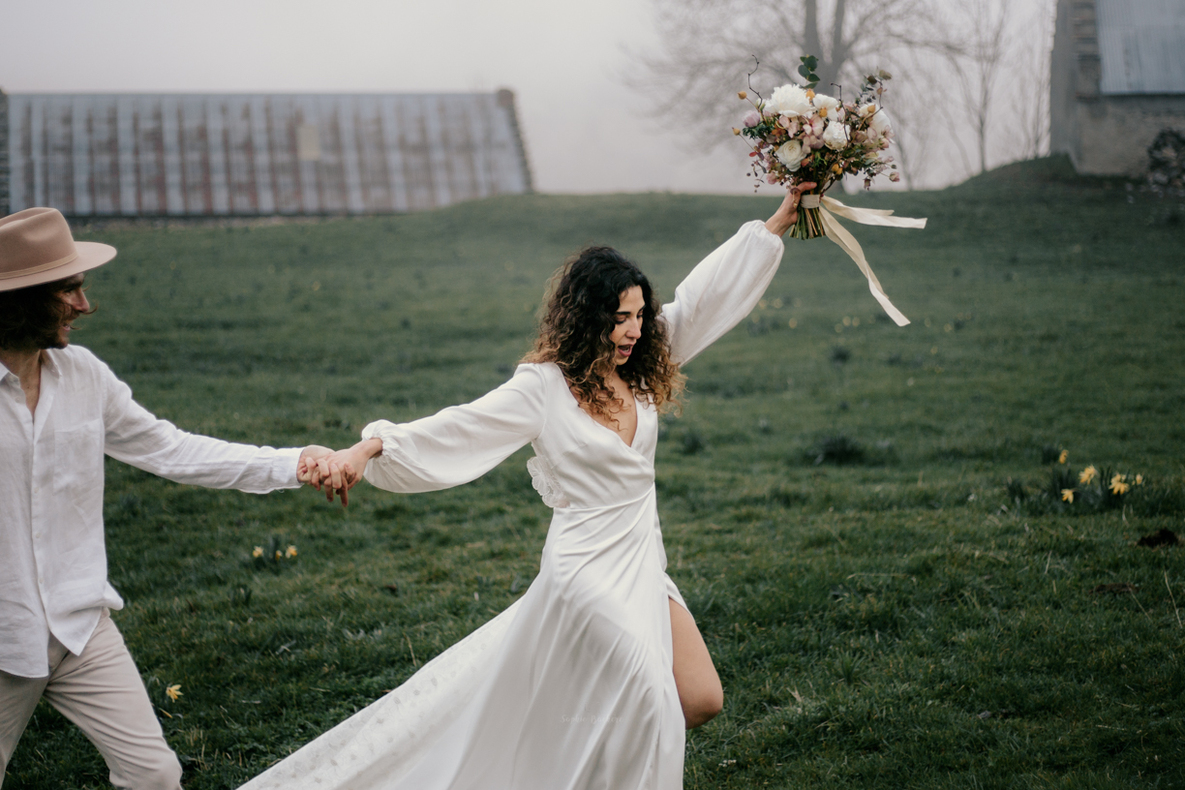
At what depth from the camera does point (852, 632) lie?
16.6ft

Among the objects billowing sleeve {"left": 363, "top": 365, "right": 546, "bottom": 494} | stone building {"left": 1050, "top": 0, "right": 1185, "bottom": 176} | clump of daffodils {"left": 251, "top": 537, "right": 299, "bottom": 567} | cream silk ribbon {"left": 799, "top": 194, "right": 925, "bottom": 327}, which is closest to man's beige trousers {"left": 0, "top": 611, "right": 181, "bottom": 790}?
billowing sleeve {"left": 363, "top": 365, "right": 546, "bottom": 494}

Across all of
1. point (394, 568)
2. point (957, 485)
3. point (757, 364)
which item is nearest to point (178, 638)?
point (394, 568)

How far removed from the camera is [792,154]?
156 inches

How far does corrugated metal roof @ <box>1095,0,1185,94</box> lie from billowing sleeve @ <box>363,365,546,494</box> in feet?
93.5

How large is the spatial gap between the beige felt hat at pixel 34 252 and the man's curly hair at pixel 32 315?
45 mm

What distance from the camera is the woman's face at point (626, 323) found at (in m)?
3.66

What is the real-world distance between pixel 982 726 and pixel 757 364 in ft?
27.0

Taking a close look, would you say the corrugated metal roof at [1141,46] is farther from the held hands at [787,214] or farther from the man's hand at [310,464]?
the man's hand at [310,464]

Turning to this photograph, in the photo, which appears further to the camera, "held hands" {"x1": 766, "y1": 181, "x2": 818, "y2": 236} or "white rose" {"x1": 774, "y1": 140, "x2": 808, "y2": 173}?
"held hands" {"x1": 766, "y1": 181, "x2": 818, "y2": 236}

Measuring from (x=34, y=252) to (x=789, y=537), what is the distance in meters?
5.00

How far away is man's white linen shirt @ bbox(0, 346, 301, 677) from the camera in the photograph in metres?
3.00

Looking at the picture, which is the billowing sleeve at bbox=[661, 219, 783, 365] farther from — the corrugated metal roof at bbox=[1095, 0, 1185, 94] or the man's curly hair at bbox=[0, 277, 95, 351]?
the corrugated metal roof at bbox=[1095, 0, 1185, 94]

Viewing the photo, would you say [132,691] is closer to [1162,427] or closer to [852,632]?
[852,632]

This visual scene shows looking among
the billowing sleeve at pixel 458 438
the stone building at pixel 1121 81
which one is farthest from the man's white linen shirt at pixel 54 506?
the stone building at pixel 1121 81
